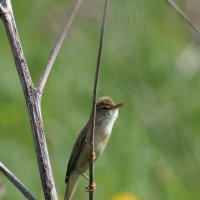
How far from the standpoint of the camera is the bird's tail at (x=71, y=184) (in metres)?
5.66

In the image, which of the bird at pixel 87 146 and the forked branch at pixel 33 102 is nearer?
the forked branch at pixel 33 102

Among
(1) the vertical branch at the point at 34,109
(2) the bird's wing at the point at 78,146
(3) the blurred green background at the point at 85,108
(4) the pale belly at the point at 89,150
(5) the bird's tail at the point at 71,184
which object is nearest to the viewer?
(1) the vertical branch at the point at 34,109

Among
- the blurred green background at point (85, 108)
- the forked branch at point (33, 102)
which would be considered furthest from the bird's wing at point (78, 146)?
the forked branch at point (33, 102)

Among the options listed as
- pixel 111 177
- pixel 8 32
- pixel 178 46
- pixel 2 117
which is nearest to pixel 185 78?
pixel 178 46

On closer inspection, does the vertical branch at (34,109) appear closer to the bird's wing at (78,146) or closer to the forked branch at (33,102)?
the forked branch at (33,102)

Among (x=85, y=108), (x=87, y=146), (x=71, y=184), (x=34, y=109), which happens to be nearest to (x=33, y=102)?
(x=34, y=109)

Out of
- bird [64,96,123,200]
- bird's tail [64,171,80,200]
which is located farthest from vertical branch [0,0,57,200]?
bird's tail [64,171,80,200]

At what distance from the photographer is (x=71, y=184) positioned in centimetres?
566

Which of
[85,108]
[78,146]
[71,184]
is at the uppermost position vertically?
[85,108]

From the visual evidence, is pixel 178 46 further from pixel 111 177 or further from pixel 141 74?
pixel 141 74

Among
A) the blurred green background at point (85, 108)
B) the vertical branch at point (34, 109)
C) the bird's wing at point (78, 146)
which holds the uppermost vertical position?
the blurred green background at point (85, 108)

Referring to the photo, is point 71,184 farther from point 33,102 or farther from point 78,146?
point 33,102

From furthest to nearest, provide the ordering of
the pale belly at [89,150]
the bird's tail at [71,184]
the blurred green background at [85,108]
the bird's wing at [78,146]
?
the blurred green background at [85,108]
the bird's tail at [71,184]
the pale belly at [89,150]
the bird's wing at [78,146]

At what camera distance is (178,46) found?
8.92 metres
